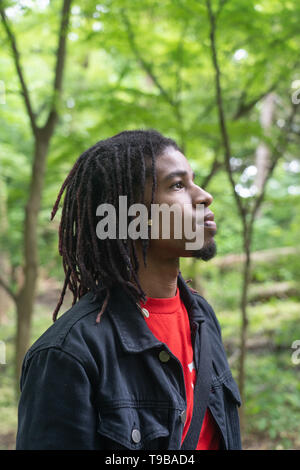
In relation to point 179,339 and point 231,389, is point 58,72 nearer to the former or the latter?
point 179,339

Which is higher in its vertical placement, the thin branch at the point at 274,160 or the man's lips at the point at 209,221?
the thin branch at the point at 274,160

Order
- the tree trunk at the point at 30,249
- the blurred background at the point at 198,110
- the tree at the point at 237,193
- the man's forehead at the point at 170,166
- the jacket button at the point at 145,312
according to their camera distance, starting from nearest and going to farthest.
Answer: the jacket button at the point at 145,312, the man's forehead at the point at 170,166, the tree at the point at 237,193, the blurred background at the point at 198,110, the tree trunk at the point at 30,249

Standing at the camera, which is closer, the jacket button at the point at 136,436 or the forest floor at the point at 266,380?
the jacket button at the point at 136,436

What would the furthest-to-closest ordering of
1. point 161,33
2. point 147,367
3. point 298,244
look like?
point 298,244
point 161,33
point 147,367

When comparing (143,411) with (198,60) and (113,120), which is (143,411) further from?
(198,60)

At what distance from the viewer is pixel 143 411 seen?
1.41 metres

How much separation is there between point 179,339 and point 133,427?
1.40 ft

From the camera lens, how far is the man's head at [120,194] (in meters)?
1.69

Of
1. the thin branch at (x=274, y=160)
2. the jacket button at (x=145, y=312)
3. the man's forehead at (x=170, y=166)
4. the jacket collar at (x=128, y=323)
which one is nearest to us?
the jacket collar at (x=128, y=323)

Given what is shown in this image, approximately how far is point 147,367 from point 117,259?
45cm

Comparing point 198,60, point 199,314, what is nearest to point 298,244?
point 198,60
